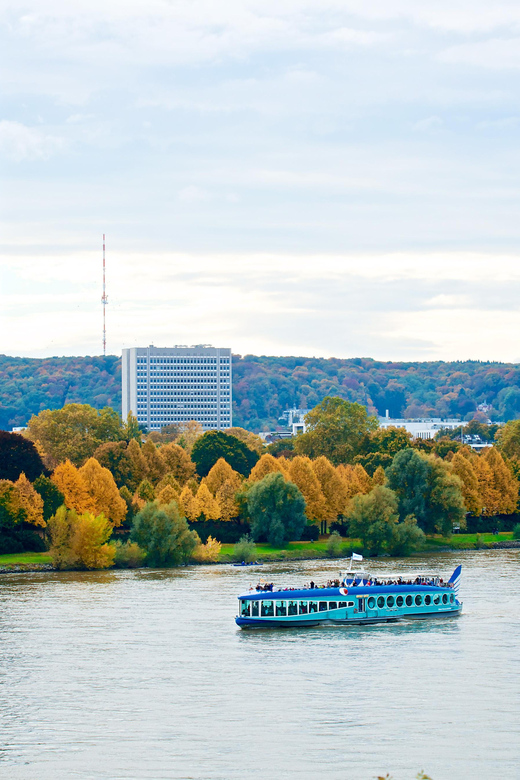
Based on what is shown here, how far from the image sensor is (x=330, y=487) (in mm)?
152375

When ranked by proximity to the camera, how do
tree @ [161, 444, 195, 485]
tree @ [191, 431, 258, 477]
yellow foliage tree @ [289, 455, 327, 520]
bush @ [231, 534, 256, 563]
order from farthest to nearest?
tree @ [191, 431, 258, 477]
tree @ [161, 444, 195, 485]
yellow foliage tree @ [289, 455, 327, 520]
bush @ [231, 534, 256, 563]

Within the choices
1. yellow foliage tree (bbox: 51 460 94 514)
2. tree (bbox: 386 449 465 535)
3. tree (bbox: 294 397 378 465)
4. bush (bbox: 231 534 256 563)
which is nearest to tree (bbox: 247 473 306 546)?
bush (bbox: 231 534 256 563)

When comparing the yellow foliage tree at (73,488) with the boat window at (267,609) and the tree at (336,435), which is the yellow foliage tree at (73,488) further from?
the tree at (336,435)

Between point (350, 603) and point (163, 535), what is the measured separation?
124 feet

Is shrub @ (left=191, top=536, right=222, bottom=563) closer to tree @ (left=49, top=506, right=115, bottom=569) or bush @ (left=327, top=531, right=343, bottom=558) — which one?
tree @ (left=49, top=506, right=115, bottom=569)

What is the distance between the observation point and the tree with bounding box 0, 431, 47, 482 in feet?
436

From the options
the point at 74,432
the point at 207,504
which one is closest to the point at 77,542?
the point at 207,504

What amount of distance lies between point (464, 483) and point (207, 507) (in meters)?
40.1

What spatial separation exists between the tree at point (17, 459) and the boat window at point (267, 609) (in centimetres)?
5621

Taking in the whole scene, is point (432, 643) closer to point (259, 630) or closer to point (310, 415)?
point (259, 630)

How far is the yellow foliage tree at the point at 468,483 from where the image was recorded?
159625 mm

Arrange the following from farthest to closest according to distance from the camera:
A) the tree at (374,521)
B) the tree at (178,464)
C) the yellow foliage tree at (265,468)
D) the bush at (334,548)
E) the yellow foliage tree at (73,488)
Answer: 1. the tree at (178,464)
2. the yellow foliage tree at (265,468)
3. the bush at (334,548)
4. the tree at (374,521)
5. the yellow foliage tree at (73,488)

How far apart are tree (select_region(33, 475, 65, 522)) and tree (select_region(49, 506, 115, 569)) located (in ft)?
32.3

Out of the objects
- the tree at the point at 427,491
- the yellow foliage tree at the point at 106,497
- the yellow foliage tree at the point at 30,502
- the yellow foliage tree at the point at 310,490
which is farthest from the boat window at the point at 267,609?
the tree at the point at 427,491
